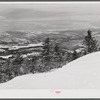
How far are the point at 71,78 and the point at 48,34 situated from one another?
6.67ft

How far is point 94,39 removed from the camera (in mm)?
10688

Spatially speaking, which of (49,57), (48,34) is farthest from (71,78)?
(49,57)

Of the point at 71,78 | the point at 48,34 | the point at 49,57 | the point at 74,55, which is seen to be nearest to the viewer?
the point at 71,78

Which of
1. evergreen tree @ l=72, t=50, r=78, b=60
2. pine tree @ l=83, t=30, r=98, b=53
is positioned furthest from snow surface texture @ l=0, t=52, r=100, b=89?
pine tree @ l=83, t=30, r=98, b=53

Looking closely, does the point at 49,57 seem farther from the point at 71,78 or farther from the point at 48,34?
the point at 71,78

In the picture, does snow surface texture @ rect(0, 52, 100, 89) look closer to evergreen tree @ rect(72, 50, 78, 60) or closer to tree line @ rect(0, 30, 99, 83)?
evergreen tree @ rect(72, 50, 78, 60)

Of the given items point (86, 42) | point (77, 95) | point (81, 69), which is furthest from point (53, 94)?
point (86, 42)

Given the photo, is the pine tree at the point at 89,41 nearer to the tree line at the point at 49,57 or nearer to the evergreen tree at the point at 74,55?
the tree line at the point at 49,57

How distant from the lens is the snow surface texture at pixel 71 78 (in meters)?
8.54

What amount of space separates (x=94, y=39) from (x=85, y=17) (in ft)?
4.49

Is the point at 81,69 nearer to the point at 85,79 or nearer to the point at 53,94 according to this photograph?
the point at 85,79

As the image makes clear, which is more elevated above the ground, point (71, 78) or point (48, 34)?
point (48, 34)

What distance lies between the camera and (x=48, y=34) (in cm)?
966

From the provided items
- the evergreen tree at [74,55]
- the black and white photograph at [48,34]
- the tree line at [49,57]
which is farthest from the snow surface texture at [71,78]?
the tree line at [49,57]
